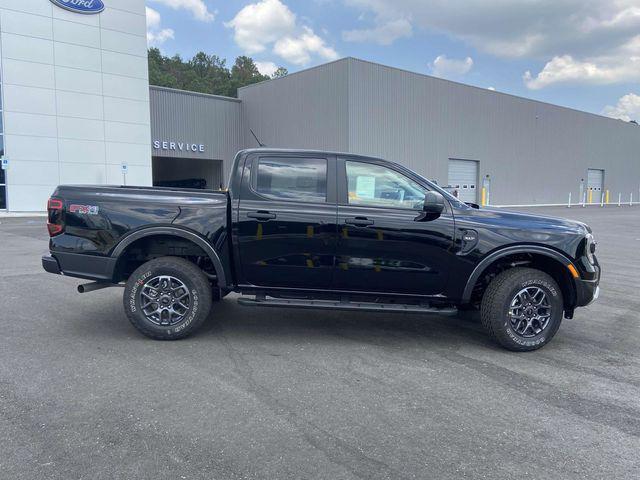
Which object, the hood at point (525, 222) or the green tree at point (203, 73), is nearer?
the hood at point (525, 222)

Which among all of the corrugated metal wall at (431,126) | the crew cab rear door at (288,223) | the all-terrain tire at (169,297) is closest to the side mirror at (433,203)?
the crew cab rear door at (288,223)

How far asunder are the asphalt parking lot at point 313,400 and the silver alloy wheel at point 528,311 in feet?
0.90

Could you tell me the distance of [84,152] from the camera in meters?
27.5

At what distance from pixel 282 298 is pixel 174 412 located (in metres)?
1.87

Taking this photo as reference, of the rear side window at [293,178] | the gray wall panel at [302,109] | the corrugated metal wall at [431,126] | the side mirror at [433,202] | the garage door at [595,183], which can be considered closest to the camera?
the side mirror at [433,202]

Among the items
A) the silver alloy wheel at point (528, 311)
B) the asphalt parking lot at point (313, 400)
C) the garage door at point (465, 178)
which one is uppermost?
the garage door at point (465, 178)

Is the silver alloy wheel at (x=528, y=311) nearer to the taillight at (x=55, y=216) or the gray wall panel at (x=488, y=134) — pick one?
the taillight at (x=55, y=216)

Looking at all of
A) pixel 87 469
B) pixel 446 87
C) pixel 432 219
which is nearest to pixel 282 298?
pixel 432 219

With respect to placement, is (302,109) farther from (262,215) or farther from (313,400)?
(313,400)

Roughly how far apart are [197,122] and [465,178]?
787 inches

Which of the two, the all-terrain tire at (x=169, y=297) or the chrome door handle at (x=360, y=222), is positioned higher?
the chrome door handle at (x=360, y=222)

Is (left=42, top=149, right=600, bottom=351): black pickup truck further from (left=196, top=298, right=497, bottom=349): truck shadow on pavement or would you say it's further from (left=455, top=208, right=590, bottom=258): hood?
(left=196, top=298, right=497, bottom=349): truck shadow on pavement

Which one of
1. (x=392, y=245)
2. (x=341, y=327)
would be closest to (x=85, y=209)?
(x=341, y=327)

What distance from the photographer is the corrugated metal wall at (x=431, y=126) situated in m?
28.7
